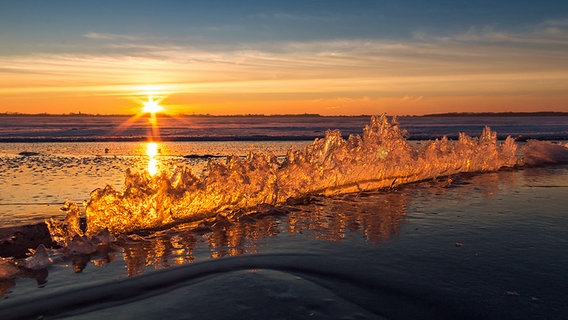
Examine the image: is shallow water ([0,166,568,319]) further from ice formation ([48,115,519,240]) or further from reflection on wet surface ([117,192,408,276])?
ice formation ([48,115,519,240])

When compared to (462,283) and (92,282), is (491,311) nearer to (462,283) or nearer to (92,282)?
(462,283)

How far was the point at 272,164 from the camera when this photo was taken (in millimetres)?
7707

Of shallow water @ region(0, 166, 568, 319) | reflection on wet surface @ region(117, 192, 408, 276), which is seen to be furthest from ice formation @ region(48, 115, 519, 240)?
shallow water @ region(0, 166, 568, 319)

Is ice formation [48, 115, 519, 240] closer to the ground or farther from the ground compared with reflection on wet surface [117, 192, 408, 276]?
farther from the ground

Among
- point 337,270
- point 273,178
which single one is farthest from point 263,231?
point 273,178

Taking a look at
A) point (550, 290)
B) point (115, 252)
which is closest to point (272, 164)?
point (115, 252)

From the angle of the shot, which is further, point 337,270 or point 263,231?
point 263,231

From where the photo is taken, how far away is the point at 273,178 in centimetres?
741

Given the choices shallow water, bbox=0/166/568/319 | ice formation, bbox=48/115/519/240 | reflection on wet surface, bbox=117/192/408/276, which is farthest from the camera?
ice formation, bbox=48/115/519/240

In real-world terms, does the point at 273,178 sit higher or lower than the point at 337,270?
higher

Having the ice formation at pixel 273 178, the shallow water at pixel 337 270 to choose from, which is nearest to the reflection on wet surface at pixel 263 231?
the shallow water at pixel 337 270

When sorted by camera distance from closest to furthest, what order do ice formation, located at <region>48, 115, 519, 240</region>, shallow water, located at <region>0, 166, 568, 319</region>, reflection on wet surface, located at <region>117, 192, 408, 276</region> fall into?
1. shallow water, located at <region>0, 166, 568, 319</region>
2. reflection on wet surface, located at <region>117, 192, 408, 276</region>
3. ice formation, located at <region>48, 115, 519, 240</region>

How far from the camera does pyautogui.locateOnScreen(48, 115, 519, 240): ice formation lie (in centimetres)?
562

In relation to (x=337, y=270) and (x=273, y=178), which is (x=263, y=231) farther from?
(x=273, y=178)
